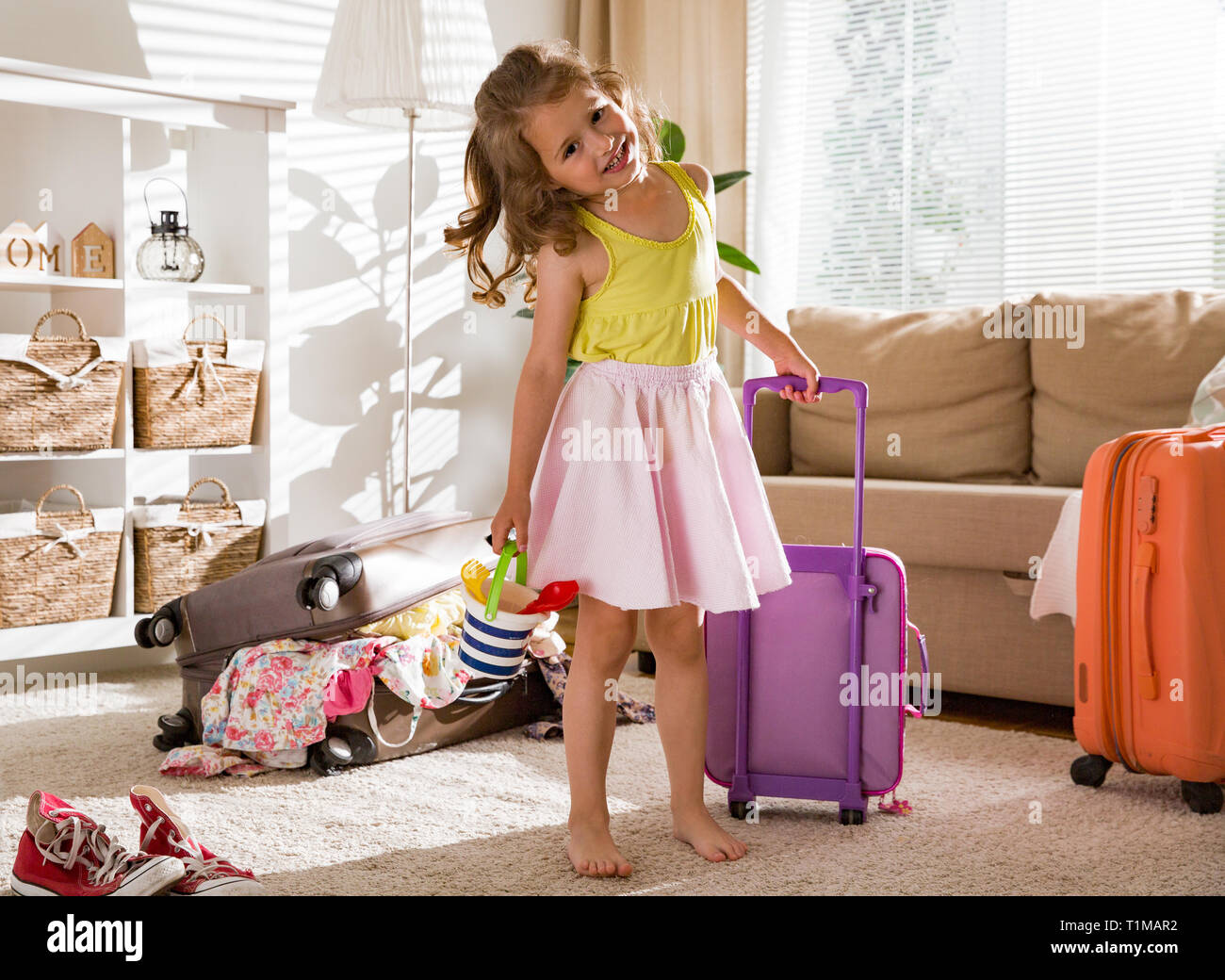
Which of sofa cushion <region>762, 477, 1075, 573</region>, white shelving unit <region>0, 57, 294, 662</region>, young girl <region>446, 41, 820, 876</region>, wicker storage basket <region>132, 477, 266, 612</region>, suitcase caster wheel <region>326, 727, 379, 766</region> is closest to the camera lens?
young girl <region>446, 41, 820, 876</region>

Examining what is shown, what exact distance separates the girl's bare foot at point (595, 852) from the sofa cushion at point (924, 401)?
1538 millimetres

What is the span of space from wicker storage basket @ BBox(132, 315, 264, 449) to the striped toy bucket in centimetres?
130

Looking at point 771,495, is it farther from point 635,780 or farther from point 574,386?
point 574,386

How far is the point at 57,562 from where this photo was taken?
239 centimetres

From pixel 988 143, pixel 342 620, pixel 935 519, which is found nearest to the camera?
pixel 342 620

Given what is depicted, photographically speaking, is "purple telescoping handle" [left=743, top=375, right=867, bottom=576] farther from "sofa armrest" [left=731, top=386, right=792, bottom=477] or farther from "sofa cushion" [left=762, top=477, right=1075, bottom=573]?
"sofa armrest" [left=731, top=386, right=792, bottom=477]

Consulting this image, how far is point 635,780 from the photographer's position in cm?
190

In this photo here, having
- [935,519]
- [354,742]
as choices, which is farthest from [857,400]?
[354,742]

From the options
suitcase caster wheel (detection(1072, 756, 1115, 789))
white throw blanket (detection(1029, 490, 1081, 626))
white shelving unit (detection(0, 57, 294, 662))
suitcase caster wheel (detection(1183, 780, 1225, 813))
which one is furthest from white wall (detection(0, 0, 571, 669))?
suitcase caster wheel (detection(1183, 780, 1225, 813))

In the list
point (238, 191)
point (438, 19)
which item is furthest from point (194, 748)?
point (438, 19)

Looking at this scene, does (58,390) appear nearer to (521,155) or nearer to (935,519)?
(521,155)

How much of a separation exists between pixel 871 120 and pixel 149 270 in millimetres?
2018

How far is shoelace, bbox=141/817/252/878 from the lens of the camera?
4.50ft

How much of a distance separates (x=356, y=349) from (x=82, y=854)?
2046 millimetres
